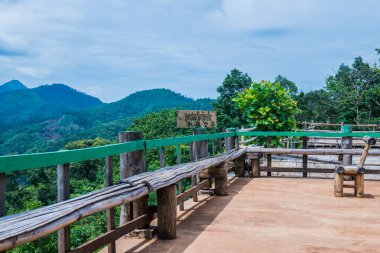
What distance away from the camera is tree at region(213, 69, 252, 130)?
34906 mm

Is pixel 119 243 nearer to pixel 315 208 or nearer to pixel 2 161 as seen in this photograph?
pixel 2 161

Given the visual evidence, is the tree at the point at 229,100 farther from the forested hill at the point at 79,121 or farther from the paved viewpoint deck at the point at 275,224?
the forested hill at the point at 79,121

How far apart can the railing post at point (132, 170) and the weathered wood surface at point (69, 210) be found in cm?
12

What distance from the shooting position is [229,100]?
1478 inches

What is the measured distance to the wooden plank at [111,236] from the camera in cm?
282

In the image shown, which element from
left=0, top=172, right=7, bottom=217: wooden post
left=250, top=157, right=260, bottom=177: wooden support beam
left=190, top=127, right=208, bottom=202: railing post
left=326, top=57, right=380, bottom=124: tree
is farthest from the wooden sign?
left=326, top=57, right=380, bottom=124: tree

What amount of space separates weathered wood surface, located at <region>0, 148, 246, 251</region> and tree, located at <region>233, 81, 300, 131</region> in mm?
6449

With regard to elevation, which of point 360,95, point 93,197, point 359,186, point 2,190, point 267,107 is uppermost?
point 360,95

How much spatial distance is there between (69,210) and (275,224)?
8.91ft

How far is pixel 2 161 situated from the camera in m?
2.05

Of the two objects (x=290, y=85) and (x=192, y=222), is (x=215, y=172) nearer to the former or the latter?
(x=192, y=222)

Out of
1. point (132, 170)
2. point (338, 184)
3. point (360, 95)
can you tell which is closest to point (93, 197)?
point (132, 170)

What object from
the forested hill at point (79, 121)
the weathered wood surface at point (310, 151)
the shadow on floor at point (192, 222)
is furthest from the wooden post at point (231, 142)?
the forested hill at point (79, 121)

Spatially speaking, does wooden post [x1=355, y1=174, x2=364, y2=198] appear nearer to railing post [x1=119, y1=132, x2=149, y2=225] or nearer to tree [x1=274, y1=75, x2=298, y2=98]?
railing post [x1=119, y1=132, x2=149, y2=225]
